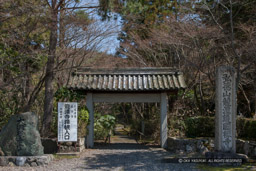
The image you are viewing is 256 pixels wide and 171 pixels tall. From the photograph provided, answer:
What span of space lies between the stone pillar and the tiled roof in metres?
2.59

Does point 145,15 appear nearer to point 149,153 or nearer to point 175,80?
point 175,80

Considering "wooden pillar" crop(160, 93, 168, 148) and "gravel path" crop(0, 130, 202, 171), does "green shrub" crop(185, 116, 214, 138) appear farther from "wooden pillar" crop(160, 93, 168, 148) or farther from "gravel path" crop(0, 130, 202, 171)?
"gravel path" crop(0, 130, 202, 171)

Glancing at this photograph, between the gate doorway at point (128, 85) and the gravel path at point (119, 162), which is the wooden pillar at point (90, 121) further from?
the gravel path at point (119, 162)

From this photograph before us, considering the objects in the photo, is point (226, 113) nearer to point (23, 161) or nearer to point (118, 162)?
point (118, 162)

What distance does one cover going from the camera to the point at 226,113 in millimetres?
7918

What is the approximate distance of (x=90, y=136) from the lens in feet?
36.4

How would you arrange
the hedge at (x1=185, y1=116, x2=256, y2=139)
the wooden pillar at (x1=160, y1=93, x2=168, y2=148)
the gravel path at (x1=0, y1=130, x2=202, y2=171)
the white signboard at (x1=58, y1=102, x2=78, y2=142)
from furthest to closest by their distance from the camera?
the wooden pillar at (x1=160, y1=93, x2=168, y2=148) → the hedge at (x1=185, y1=116, x2=256, y2=139) → the white signboard at (x1=58, y1=102, x2=78, y2=142) → the gravel path at (x1=0, y1=130, x2=202, y2=171)

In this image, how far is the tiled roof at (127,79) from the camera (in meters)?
10.5

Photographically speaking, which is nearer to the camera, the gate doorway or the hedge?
the hedge

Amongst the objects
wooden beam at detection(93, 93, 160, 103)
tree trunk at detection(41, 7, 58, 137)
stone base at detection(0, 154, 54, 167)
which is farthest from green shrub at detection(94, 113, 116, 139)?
stone base at detection(0, 154, 54, 167)

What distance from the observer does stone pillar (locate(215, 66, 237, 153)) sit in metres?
7.88

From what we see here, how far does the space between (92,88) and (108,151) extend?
257 cm

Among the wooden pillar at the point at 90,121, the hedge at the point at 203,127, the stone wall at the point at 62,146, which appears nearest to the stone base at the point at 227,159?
the hedge at the point at 203,127

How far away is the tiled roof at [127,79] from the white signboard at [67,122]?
3.62 feet
